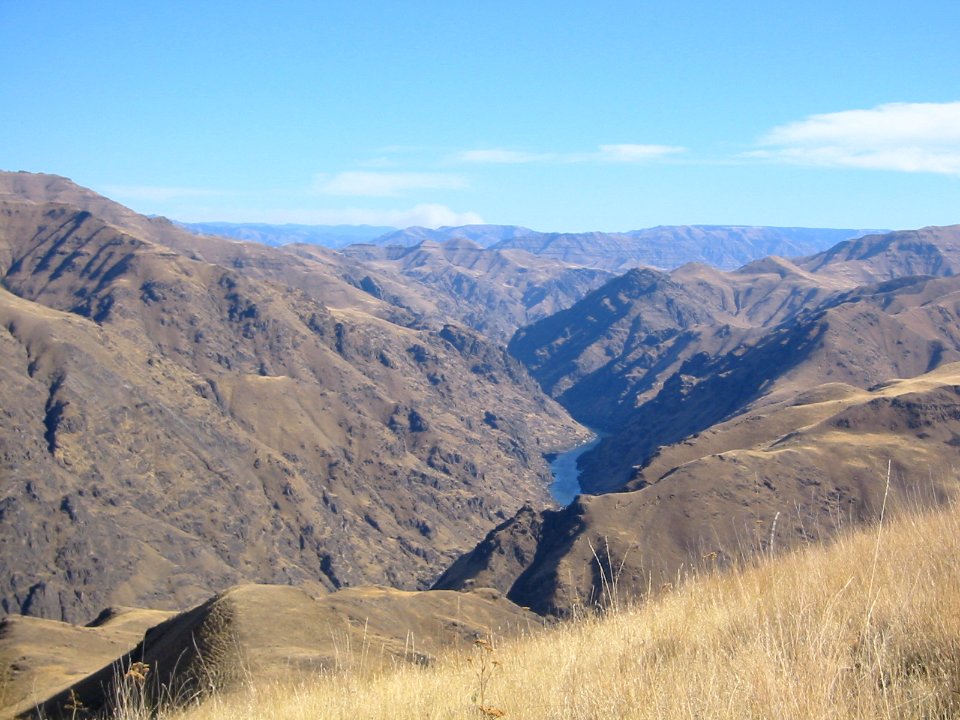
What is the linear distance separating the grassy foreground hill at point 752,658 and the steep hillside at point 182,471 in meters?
114

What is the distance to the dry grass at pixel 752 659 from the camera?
17.8 feet

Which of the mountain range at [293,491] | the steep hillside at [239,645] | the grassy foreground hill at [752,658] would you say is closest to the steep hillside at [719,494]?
the mountain range at [293,491]

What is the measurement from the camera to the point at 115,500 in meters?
126

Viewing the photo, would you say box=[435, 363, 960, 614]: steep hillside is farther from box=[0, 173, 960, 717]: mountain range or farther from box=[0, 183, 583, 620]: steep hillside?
box=[0, 183, 583, 620]: steep hillside

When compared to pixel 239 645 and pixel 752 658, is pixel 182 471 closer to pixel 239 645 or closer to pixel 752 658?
pixel 239 645

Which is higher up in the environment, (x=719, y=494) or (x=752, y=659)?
(x=752, y=659)

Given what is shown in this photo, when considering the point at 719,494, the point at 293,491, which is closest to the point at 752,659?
the point at 719,494

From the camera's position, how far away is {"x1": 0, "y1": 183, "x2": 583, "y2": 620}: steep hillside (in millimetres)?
115750

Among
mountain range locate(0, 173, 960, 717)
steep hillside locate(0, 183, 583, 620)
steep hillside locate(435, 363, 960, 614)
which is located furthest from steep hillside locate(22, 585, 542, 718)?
steep hillside locate(0, 183, 583, 620)

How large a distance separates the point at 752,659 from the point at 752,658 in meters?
0.07

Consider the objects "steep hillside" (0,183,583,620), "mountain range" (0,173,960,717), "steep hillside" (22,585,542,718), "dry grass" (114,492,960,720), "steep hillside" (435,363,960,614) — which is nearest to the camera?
"dry grass" (114,492,960,720)

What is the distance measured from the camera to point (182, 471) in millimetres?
140500

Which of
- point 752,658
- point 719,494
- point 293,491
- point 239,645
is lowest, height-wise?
point 293,491

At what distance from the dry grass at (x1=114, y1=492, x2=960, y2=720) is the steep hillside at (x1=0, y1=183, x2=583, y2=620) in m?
114
